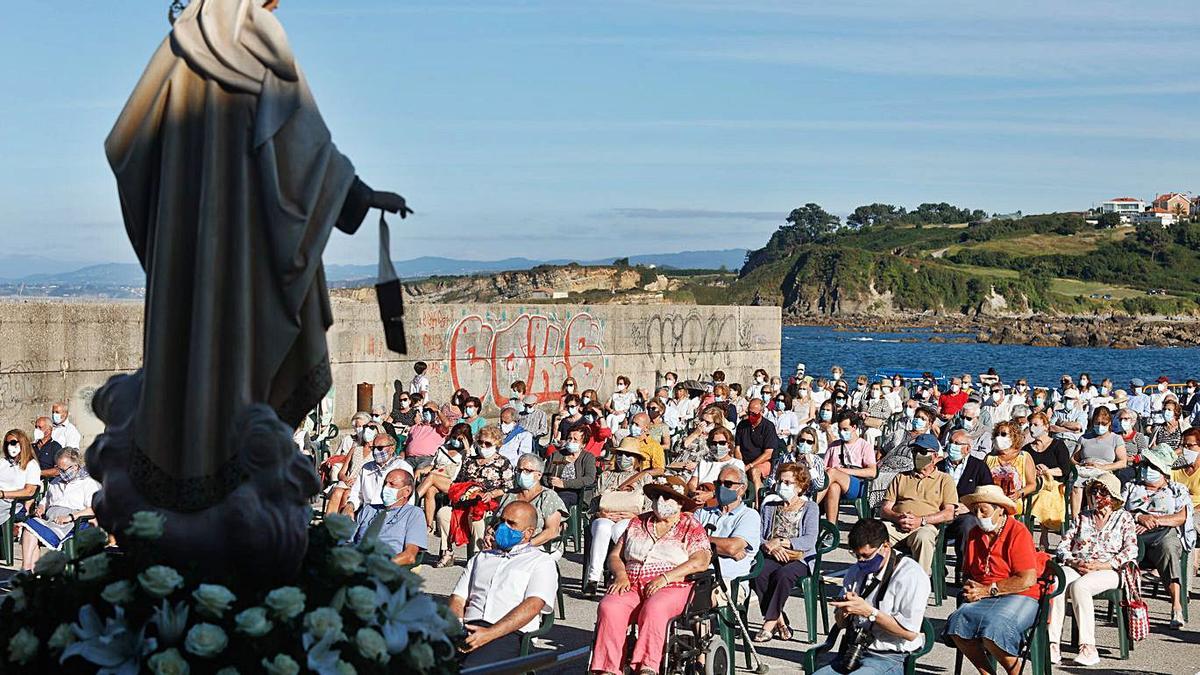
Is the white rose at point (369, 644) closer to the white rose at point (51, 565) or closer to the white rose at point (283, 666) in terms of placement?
the white rose at point (283, 666)

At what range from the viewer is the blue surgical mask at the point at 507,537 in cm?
972

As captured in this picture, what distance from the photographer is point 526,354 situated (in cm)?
2834

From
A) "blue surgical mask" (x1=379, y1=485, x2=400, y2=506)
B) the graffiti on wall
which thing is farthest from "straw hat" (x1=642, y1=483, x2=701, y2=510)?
the graffiti on wall

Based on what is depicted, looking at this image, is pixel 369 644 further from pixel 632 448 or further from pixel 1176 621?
A: pixel 632 448

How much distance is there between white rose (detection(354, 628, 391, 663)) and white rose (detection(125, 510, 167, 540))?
0.67 metres

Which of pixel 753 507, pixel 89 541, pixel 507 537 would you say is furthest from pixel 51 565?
pixel 753 507

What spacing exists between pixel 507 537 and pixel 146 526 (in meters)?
5.16

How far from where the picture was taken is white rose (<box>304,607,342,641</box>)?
4.54m

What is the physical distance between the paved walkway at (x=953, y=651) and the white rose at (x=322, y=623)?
19.2 feet

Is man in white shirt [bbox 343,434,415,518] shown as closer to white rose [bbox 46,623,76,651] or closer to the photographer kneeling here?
the photographer kneeling

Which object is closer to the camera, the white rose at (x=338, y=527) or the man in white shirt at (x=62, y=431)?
the white rose at (x=338, y=527)

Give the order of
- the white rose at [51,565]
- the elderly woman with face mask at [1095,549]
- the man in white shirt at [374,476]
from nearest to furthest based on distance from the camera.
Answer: the white rose at [51,565] < the elderly woman with face mask at [1095,549] < the man in white shirt at [374,476]

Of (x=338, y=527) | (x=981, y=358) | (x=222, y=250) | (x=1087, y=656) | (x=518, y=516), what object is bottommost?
(x=981, y=358)

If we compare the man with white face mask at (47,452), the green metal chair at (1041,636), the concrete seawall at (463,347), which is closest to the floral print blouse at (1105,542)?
the green metal chair at (1041,636)
